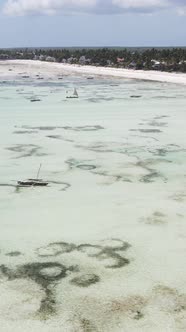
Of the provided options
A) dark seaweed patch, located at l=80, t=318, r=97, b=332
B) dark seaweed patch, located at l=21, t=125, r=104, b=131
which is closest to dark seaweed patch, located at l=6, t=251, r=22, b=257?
dark seaweed patch, located at l=80, t=318, r=97, b=332

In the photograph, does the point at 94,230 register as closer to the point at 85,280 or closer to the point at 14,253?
the point at 14,253

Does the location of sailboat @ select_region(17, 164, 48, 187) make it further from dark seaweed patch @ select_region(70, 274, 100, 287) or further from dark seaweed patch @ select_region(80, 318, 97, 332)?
dark seaweed patch @ select_region(80, 318, 97, 332)

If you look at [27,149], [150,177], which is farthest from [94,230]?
[27,149]

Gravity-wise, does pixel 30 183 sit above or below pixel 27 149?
above

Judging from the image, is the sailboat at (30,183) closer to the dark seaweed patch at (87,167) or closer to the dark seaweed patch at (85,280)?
the dark seaweed patch at (87,167)

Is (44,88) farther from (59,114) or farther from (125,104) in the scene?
(59,114)

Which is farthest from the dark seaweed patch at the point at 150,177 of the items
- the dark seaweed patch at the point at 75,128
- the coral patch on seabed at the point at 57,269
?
the dark seaweed patch at the point at 75,128

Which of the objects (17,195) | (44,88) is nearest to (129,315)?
(17,195)
